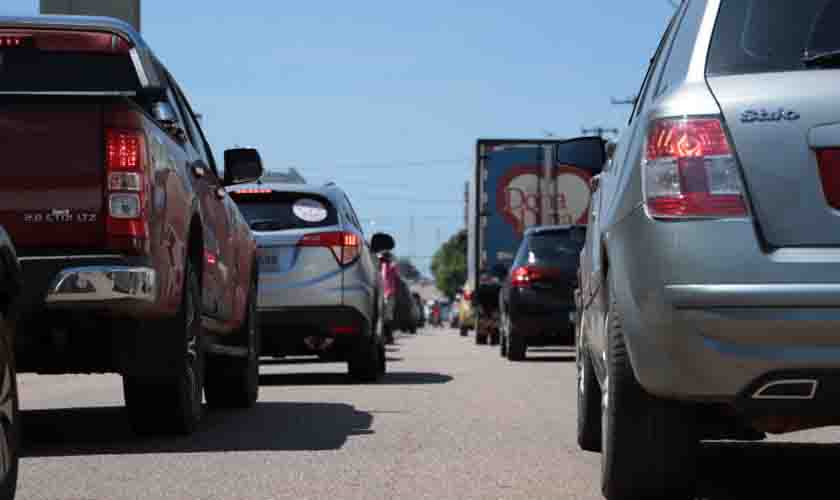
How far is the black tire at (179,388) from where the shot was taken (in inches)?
321

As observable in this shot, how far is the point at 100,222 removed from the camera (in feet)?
24.8

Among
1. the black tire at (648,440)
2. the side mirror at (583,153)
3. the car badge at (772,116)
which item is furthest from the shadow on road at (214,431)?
the car badge at (772,116)

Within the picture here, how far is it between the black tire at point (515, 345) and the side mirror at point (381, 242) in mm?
3644

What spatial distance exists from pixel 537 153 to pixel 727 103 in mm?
23233

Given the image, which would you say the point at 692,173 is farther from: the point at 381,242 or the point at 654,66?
the point at 381,242

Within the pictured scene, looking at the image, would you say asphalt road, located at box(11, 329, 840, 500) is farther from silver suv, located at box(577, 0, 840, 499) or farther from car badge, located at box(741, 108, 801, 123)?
car badge, located at box(741, 108, 801, 123)

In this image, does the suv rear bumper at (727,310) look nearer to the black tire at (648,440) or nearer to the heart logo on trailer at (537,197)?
the black tire at (648,440)

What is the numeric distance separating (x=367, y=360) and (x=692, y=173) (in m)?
9.42

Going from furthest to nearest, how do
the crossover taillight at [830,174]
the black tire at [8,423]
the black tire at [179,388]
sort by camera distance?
the black tire at [179,388] → the black tire at [8,423] → the crossover taillight at [830,174]

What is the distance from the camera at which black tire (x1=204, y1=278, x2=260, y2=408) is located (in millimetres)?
11047

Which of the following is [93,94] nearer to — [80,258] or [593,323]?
[80,258]

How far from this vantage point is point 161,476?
23.0 feet

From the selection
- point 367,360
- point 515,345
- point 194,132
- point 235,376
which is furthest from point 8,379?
point 515,345

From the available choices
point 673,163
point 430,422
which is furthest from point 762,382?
point 430,422
